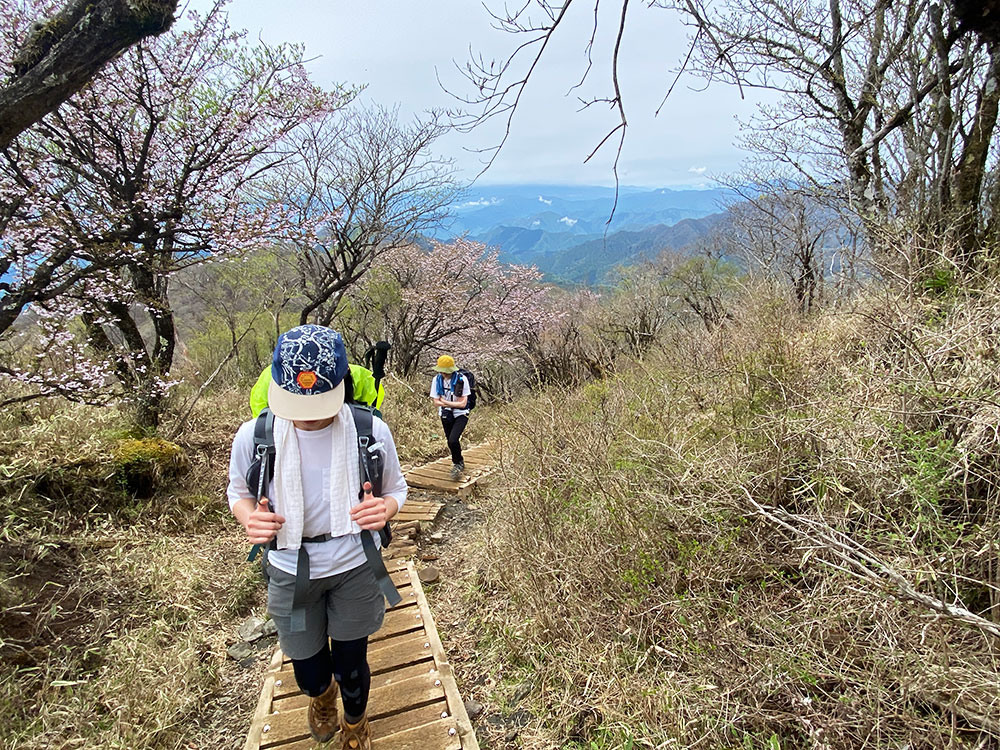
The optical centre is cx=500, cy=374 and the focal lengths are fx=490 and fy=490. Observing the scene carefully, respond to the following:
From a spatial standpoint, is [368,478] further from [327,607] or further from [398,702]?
[398,702]

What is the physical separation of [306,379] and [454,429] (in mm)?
4180

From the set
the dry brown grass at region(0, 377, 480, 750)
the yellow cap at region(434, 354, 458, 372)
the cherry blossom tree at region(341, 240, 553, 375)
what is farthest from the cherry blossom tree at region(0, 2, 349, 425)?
the cherry blossom tree at region(341, 240, 553, 375)

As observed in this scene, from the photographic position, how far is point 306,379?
1698 mm

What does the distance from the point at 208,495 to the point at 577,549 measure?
4.02 m

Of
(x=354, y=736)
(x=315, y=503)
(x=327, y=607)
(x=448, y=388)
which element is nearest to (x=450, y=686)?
(x=354, y=736)

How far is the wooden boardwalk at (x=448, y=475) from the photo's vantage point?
5559 mm

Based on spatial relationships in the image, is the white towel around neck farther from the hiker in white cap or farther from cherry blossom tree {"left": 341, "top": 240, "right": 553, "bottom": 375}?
cherry blossom tree {"left": 341, "top": 240, "right": 553, "bottom": 375}

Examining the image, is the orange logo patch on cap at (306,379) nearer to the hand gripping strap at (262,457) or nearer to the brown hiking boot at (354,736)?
the hand gripping strap at (262,457)

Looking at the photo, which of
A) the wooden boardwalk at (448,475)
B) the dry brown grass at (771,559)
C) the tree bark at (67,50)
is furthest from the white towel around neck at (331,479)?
the wooden boardwalk at (448,475)

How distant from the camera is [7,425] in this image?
467 centimetres

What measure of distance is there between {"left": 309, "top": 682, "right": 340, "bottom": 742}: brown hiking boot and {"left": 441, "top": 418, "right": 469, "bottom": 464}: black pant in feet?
12.1

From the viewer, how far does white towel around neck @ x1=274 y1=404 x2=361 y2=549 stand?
1796 mm

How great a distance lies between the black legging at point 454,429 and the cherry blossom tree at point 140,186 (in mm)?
3226

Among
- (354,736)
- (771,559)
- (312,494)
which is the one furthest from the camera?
(771,559)
